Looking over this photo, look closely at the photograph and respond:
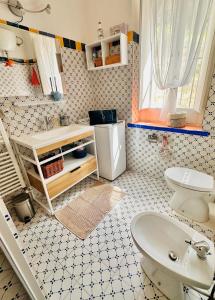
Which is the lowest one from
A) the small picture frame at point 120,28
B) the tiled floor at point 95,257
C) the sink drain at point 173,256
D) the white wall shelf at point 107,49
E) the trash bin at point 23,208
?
the tiled floor at point 95,257

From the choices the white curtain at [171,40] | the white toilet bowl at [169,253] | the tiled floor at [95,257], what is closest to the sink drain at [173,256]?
the white toilet bowl at [169,253]

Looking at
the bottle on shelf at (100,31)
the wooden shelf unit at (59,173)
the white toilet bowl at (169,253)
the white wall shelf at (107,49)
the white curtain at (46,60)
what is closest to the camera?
the white toilet bowl at (169,253)

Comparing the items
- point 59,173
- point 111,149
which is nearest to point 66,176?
point 59,173

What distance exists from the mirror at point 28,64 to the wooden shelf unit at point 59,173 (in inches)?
25.1

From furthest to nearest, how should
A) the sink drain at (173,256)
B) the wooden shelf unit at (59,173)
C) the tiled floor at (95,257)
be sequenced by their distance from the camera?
the wooden shelf unit at (59,173) → the tiled floor at (95,257) → the sink drain at (173,256)

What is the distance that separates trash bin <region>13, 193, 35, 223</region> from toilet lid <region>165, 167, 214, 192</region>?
1541 millimetres

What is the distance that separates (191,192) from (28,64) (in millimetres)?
2154

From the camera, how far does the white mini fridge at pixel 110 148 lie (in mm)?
2018

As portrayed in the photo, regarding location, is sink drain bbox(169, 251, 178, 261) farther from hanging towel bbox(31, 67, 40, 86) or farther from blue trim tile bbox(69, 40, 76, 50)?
blue trim tile bbox(69, 40, 76, 50)

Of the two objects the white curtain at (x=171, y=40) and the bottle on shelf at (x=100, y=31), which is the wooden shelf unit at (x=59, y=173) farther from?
the bottle on shelf at (x=100, y=31)

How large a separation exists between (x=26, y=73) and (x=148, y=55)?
1427 millimetres

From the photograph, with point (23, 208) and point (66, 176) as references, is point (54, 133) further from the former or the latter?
point (23, 208)

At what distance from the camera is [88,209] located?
70.9 inches

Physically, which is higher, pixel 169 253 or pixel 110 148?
pixel 110 148
